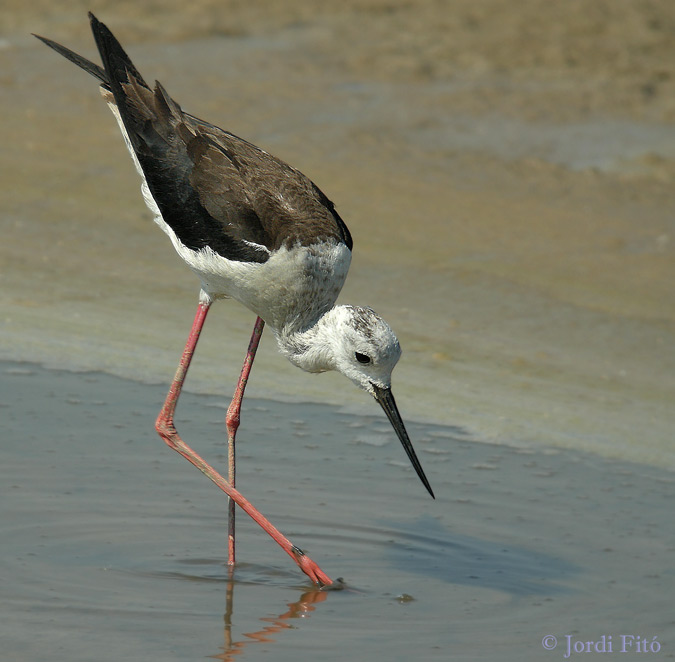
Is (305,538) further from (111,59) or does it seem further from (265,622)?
(111,59)

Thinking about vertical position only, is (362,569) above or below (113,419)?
below

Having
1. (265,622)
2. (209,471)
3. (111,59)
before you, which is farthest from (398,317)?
(265,622)

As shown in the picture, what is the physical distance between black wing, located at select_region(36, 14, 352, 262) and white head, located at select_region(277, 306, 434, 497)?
12.9 inches

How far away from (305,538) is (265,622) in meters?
0.68

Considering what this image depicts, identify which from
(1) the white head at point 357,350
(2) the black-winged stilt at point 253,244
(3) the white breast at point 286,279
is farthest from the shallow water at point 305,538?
(3) the white breast at point 286,279

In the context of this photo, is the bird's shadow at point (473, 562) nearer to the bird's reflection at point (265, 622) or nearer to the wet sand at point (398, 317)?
the wet sand at point (398, 317)

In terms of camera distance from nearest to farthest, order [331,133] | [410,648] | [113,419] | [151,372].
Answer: [410,648] < [113,419] < [151,372] < [331,133]

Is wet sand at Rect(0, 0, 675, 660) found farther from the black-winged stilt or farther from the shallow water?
the black-winged stilt

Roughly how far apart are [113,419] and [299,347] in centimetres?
116

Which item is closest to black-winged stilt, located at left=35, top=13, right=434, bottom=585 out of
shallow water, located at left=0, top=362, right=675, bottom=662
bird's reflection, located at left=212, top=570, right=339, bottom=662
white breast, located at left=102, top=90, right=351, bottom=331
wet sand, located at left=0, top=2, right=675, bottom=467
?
white breast, located at left=102, top=90, right=351, bottom=331

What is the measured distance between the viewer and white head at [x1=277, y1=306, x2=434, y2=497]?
4422mm

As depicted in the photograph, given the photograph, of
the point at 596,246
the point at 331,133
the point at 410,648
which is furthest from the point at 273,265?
the point at 331,133

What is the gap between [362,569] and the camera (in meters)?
4.57

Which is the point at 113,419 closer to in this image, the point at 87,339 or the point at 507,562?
the point at 87,339
